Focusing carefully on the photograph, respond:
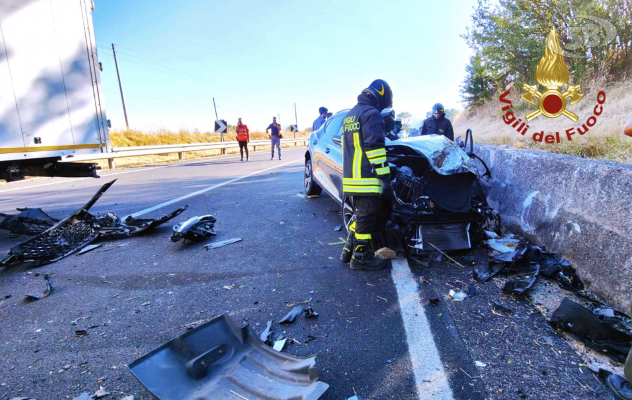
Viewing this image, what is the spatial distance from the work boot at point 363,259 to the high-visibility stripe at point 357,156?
73 centimetres

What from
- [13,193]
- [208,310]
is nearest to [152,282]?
[208,310]

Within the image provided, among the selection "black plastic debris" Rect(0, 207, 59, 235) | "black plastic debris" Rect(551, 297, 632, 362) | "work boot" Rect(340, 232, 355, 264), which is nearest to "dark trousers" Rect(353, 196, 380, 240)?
"work boot" Rect(340, 232, 355, 264)

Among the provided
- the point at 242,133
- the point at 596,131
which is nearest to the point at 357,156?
the point at 596,131

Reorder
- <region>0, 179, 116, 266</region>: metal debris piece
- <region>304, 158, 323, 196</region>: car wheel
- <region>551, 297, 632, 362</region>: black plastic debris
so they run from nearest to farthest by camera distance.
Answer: <region>551, 297, 632, 362</region>: black plastic debris, <region>0, 179, 116, 266</region>: metal debris piece, <region>304, 158, 323, 196</region>: car wheel

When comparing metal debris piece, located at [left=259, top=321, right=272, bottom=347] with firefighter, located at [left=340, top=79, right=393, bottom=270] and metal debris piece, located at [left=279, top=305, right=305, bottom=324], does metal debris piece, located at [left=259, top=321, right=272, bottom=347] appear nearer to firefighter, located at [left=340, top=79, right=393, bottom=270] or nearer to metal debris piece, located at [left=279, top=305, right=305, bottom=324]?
metal debris piece, located at [left=279, top=305, right=305, bottom=324]

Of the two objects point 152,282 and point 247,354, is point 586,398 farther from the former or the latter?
point 152,282

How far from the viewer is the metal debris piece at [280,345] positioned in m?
2.28

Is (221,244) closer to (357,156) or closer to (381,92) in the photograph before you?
(357,156)

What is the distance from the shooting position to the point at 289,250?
416 cm

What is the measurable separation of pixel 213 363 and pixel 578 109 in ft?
28.8

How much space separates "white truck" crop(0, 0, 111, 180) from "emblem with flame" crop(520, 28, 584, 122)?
8.28m

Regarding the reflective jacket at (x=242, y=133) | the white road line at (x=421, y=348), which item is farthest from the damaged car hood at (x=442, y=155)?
the reflective jacket at (x=242, y=133)

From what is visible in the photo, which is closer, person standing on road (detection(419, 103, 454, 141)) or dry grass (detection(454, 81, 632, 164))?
dry grass (detection(454, 81, 632, 164))

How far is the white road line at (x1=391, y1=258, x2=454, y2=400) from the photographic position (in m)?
1.89
